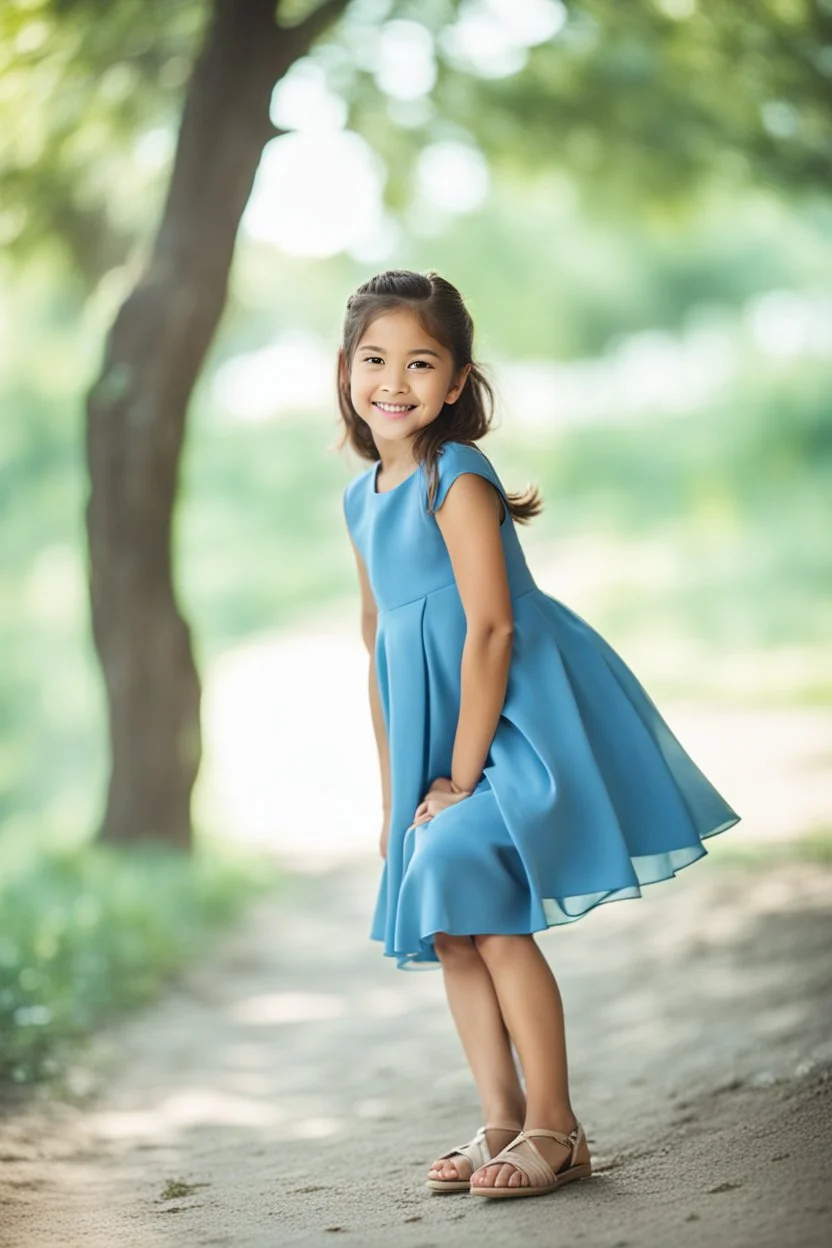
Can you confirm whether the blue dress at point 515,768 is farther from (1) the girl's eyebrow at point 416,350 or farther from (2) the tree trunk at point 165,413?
(2) the tree trunk at point 165,413

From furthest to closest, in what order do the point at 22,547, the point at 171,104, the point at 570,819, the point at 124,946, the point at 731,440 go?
the point at 731,440
the point at 22,547
the point at 171,104
the point at 124,946
the point at 570,819

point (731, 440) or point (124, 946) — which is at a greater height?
point (731, 440)

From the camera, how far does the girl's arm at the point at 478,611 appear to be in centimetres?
227

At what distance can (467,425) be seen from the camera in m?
2.48

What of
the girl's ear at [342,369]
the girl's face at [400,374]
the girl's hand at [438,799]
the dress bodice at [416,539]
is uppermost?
the girl's ear at [342,369]

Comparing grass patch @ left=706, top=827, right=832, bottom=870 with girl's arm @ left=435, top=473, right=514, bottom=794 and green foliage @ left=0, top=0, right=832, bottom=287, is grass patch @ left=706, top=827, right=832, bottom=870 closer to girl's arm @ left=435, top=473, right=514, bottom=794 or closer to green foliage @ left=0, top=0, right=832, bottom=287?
green foliage @ left=0, top=0, right=832, bottom=287

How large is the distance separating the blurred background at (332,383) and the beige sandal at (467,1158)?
49.9 inches

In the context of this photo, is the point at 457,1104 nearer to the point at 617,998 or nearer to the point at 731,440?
the point at 617,998

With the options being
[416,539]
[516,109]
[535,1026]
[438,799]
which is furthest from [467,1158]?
[516,109]

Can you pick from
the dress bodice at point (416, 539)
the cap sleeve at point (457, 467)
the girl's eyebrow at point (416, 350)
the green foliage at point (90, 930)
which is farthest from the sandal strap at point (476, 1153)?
the green foliage at point (90, 930)

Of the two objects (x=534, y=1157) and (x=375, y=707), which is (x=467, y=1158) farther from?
(x=375, y=707)

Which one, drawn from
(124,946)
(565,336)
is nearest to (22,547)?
A: (565,336)

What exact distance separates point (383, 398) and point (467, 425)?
6.8 inches

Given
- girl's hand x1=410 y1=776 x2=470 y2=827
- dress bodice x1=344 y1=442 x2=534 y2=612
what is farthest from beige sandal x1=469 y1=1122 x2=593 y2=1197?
dress bodice x1=344 y1=442 x2=534 y2=612
